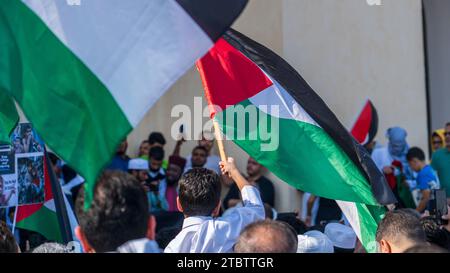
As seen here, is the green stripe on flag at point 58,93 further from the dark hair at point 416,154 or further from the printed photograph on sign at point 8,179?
the dark hair at point 416,154

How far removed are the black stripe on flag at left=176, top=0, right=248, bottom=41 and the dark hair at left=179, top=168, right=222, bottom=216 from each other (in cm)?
88

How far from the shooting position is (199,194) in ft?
14.7

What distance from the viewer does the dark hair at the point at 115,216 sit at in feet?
9.83

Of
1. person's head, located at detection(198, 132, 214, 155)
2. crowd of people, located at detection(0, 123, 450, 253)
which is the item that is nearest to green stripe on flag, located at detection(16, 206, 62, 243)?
crowd of people, located at detection(0, 123, 450, 253)

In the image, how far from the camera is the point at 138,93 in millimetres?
3779

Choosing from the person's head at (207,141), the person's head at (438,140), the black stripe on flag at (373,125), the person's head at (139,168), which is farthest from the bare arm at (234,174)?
the person's head at (438,140)

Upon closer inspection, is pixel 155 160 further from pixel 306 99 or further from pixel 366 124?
pixel 306 99

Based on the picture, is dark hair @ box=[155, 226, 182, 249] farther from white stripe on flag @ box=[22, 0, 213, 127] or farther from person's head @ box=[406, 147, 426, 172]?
person's head @ box=[406, 147, 426, 172]

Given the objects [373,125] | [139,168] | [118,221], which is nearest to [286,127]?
[118,221]

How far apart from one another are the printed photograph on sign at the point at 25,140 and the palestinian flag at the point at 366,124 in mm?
5695

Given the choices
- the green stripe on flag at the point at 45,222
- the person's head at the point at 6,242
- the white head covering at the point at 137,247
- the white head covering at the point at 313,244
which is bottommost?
the white head covering at the point at 313,244

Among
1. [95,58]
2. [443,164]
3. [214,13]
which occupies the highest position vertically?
[214,13]

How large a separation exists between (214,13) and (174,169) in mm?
6197

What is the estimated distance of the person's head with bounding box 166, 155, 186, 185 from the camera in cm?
1002
